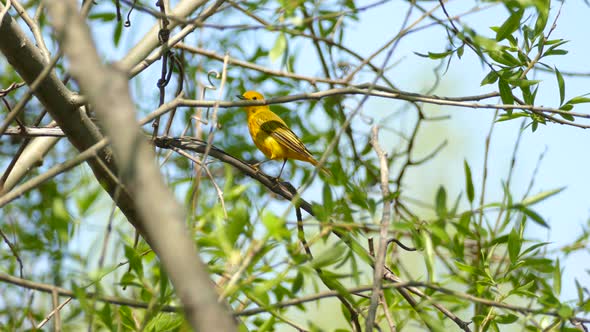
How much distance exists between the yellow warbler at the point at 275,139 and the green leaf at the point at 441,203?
9.46 ft

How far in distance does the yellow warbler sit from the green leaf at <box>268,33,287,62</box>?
2.65m

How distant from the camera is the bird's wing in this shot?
15.3 ft

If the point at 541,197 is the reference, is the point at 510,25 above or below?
above

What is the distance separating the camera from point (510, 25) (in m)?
2.22

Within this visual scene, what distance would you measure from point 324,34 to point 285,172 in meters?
1.68

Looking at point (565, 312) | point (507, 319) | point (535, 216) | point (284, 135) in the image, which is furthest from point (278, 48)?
point (284, 135)

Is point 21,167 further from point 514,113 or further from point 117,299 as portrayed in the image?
point 514,113

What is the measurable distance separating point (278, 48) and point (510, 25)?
81cm

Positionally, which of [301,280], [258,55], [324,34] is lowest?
[301,280]

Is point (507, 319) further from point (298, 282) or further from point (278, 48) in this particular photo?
point (278, 48)

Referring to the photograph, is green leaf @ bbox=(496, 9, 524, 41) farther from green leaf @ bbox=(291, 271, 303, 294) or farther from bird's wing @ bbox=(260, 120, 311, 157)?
bird's wing @ bbox=(260, 120, 311, 157)

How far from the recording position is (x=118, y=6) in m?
2.66

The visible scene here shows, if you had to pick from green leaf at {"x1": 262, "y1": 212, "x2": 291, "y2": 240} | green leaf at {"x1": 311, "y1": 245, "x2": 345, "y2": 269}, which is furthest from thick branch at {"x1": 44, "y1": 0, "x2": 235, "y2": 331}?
green leaf at {"x1": 311, "y1": 245, "x2": 345, "y2": 269}

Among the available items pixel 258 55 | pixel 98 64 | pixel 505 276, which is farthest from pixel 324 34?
pixel 98 64
